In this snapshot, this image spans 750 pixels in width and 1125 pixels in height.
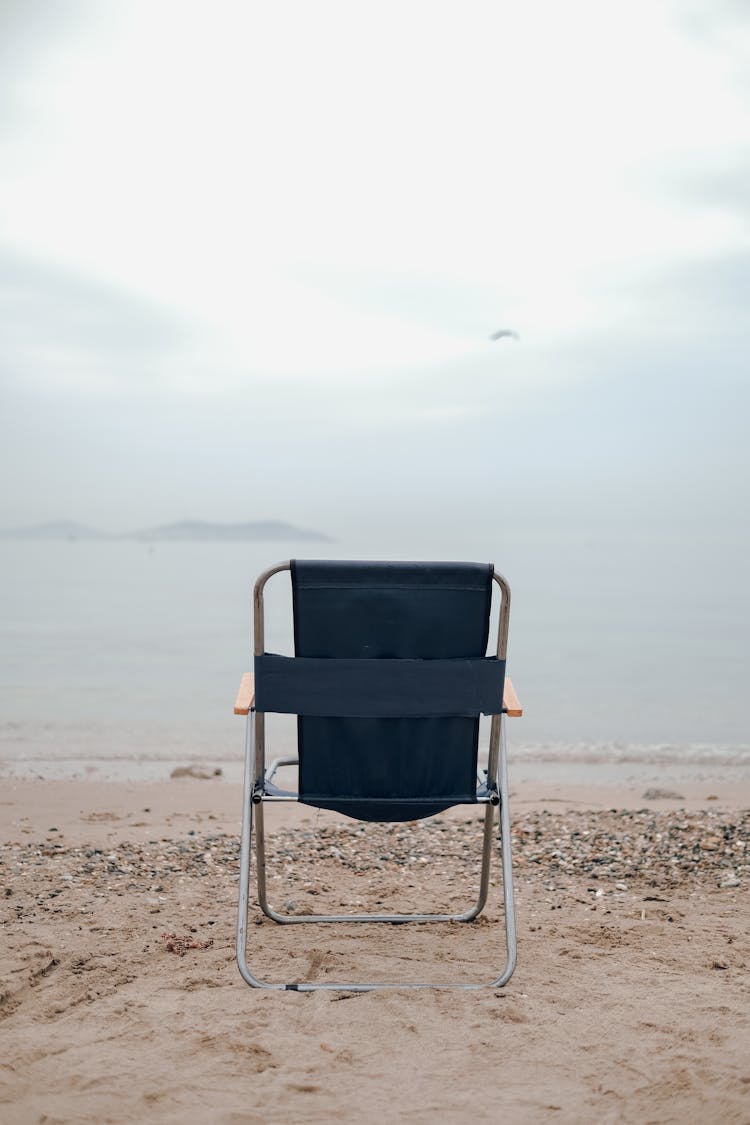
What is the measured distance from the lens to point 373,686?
10.7 ft

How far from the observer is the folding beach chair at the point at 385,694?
321 cm

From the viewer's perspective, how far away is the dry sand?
8.25 feet

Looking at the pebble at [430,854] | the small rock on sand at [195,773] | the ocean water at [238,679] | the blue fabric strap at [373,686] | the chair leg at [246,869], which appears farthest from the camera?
the ocean water at [238,679]

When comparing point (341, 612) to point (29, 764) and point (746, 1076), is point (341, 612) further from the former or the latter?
point (29, 764)

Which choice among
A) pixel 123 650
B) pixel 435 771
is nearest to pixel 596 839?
pixel 435 771

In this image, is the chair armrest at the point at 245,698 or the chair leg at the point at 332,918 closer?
the chair leg at the point at 332,918

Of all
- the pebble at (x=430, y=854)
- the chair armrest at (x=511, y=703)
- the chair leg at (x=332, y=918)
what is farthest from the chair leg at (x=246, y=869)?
the pebble at (x=430, y=854)

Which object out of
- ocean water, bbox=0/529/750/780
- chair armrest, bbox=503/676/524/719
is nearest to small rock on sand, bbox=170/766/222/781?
ocean water, bbox=0/529/750/780

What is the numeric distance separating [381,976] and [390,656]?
106 centimetres

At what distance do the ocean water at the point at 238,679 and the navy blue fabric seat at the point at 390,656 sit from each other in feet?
17.1

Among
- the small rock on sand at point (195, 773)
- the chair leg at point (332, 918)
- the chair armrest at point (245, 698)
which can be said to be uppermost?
the chair armrest at point (245, 698)

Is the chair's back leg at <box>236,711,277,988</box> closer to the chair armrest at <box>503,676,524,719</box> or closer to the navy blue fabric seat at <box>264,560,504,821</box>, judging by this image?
the navy blue fabric seat at <box>264,560,504,821</box>

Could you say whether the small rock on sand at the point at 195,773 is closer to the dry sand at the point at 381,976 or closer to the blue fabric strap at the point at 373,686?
the dry sand at the point at 381,976

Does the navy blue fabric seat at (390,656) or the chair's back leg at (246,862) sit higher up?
the navy blue fabric seat at (390,656)
